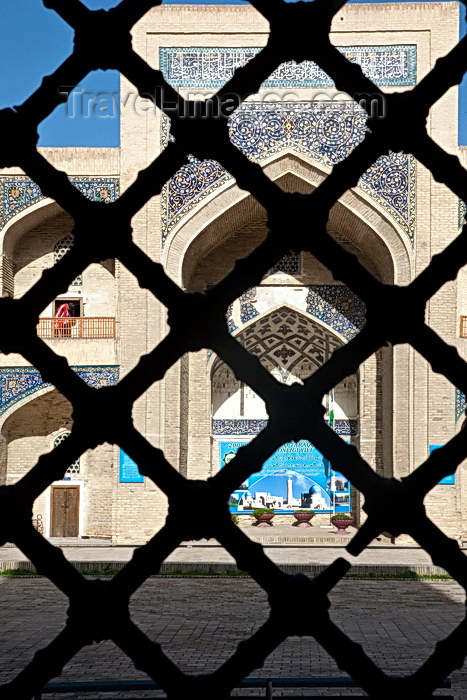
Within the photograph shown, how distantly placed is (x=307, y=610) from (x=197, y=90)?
555 inches

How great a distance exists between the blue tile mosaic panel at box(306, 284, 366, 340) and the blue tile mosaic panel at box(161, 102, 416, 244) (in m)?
2.00

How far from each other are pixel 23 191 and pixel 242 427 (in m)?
5.52

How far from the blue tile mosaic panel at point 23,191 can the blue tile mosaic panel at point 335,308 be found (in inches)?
151

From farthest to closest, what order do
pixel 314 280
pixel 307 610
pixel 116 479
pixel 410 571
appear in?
pixel 314 280
pixel 116 479
pixel 410 571
pixel 307 610

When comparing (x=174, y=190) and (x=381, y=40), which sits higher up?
(x=381, y=40)

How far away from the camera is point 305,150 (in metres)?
14.5

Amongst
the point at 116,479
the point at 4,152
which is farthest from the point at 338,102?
the point at 4,152

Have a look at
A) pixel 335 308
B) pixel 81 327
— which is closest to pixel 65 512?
pixel 81 327

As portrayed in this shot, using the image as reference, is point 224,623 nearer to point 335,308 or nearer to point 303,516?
point 303,516

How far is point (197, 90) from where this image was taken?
1439 cm

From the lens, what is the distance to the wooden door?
15.3 meters

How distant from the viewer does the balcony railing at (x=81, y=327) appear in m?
14.8

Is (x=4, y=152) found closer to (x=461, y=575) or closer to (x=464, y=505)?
(x=461, y=575)

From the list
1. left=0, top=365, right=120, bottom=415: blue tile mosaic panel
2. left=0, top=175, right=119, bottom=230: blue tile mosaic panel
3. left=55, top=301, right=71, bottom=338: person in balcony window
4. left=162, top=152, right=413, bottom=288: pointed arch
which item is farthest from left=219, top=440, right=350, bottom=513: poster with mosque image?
left=0, top=175, right=119, bottom=230: blue tile mosaic panel
